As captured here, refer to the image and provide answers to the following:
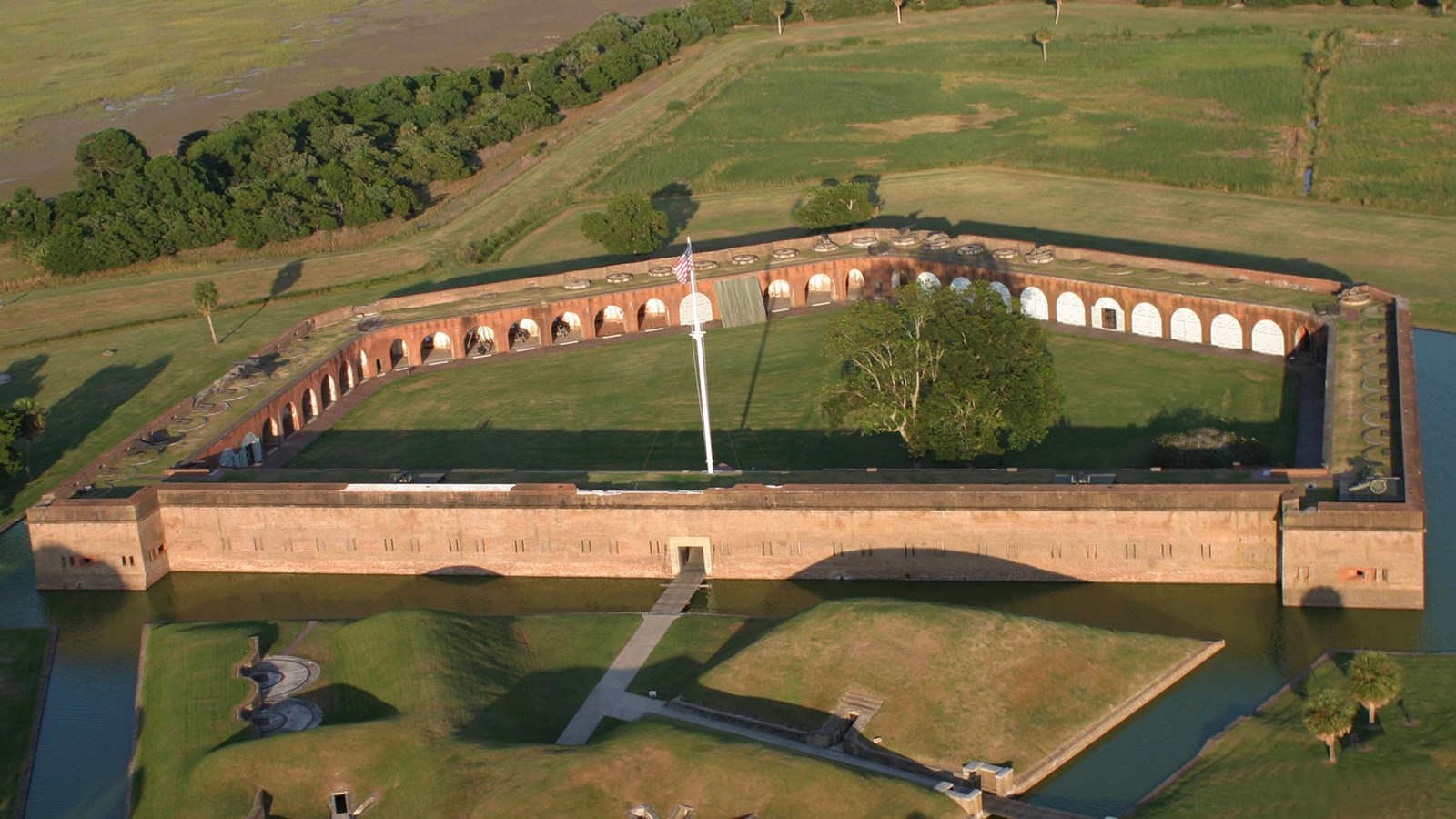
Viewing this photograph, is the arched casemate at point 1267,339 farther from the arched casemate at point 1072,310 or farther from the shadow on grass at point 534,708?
the shadow on grass at point 534,708

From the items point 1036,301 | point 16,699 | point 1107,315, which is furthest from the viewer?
point 1036,301

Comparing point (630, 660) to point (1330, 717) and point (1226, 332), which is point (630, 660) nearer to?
point (1330, 717)

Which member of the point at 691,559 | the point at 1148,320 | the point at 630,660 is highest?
the point at 1148,320

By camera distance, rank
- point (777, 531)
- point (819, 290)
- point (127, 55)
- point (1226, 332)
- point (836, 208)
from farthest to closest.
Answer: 1. point (127, 55)
2. point (836, 208)
3. point (819, 290)
4. point (1226, 332)
5. point (777, 531)

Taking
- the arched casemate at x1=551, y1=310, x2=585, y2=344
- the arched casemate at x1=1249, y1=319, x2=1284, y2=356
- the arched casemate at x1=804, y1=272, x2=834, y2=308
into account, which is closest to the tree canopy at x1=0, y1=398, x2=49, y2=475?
the arched casemate at x1=551, y1=310, x2=585, y2=344

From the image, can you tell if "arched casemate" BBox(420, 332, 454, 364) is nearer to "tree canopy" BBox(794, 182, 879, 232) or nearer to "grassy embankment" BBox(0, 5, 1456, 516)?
"grassy embankment" BBox(0, 5, 1456, 516)

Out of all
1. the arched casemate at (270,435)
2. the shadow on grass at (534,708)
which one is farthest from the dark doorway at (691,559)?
the arched casemate at (270,435)

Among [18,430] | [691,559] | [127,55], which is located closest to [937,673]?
[691,559]

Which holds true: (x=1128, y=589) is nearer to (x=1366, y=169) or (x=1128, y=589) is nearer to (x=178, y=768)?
(x=178, y=768)
